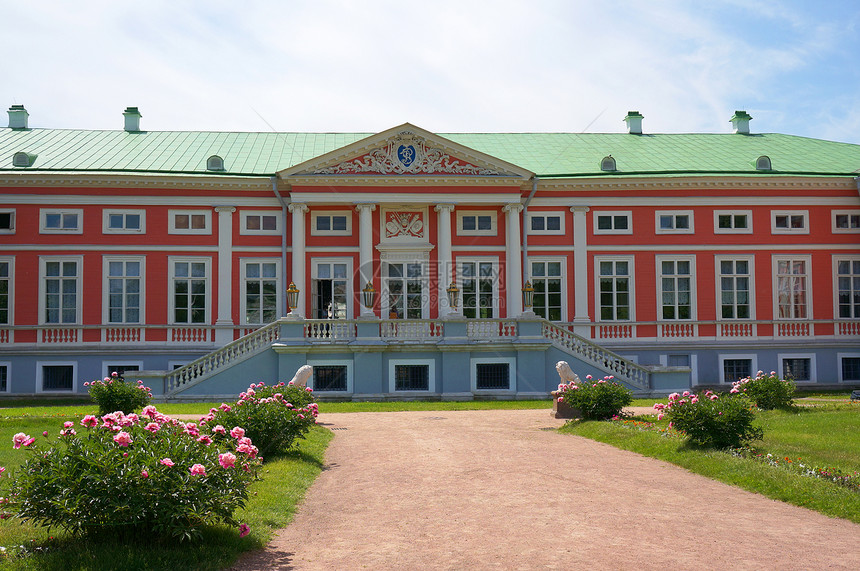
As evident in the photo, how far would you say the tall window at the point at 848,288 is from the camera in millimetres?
34062

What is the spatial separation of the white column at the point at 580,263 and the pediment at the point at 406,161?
346 cm

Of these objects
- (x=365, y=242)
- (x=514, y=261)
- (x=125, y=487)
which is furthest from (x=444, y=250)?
(x=125, y=487)

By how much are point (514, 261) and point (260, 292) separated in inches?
430

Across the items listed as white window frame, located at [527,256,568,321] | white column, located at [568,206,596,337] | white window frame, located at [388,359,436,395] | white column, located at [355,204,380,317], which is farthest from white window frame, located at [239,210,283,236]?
white column, located at [568,206,596,337]

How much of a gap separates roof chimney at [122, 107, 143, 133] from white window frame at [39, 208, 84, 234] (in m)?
8.08

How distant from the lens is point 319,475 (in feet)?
42.7

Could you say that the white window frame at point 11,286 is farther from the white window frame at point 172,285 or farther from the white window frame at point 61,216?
the white window frame at point 172,285

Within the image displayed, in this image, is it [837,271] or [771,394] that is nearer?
[771,394]

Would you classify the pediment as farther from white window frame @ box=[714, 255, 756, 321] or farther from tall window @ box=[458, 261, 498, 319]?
white window frame @ box=[714, 255, 756, 321]

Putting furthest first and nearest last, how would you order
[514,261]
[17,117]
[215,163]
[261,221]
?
1. [17,117]
2. [215,163]
3. [261,221]
4. [514,261]

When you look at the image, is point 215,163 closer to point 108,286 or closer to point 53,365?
point 108,286

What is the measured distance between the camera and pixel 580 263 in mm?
33625

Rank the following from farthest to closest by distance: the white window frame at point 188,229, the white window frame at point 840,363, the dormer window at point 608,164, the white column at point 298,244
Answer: the dormer window at point 608,164
the white window frame at point 840,363
the white window frame at point 188,229
the white column at point 298,244

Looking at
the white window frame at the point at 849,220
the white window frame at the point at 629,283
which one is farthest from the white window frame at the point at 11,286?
the white window frame at the point at 849,220
